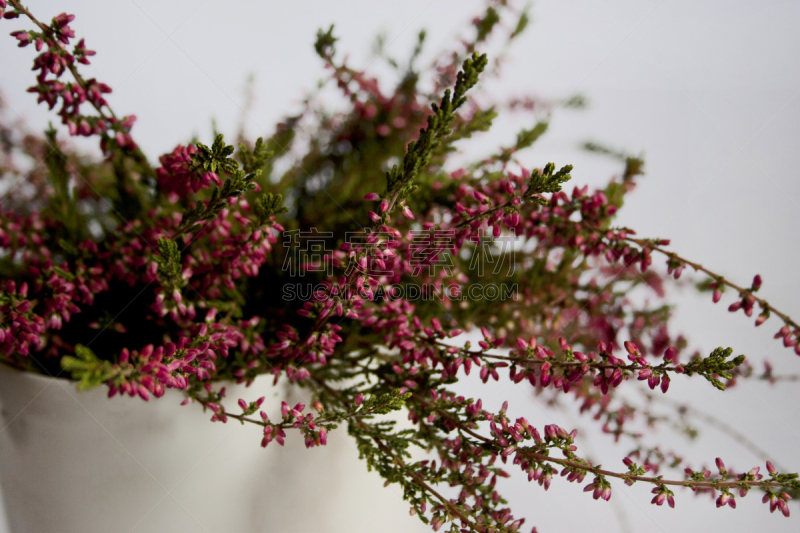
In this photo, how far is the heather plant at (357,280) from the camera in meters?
0.41

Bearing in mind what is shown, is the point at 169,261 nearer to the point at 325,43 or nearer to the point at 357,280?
Result: the point at 357,280

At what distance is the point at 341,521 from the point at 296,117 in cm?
47

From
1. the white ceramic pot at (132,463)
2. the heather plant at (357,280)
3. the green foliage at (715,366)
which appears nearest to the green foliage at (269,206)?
the heather plant at (357,280)

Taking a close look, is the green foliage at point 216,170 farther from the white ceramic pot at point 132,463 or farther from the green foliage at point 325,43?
the green foliage at point 325,43

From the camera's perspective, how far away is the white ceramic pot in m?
0.47

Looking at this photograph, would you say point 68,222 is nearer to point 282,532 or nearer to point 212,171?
point 212,171

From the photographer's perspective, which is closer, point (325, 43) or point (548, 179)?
point (548, 179)

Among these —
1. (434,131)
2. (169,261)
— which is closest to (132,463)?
(169,261)

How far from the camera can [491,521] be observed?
1.48 ft

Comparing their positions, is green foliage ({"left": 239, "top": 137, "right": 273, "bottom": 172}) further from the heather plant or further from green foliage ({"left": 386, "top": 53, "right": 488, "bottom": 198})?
green foliage ({"left": 386, "top": 53, "right": 488, "bottom": 198})

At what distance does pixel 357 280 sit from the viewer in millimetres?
403

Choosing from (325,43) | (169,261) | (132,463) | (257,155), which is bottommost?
(132,463)

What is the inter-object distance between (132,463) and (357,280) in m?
0.27

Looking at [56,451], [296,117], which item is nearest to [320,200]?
[296,117]
